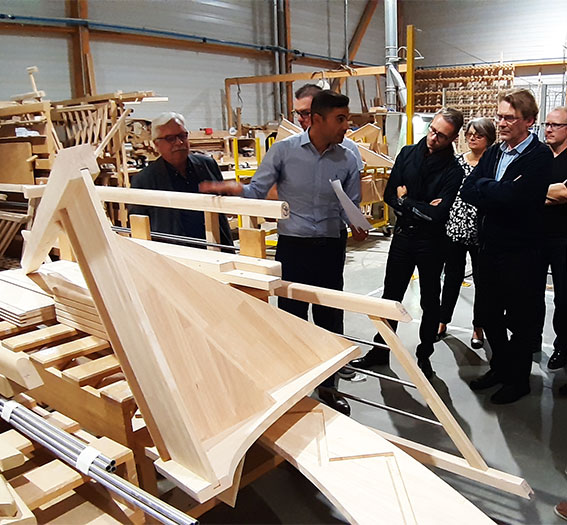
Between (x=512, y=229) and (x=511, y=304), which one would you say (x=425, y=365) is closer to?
(x=511, y=304)

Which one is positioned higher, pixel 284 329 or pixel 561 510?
pixel 284 329

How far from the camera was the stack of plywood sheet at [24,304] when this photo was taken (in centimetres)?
185

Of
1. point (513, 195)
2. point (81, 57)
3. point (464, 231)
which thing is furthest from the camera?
point (81, 57)

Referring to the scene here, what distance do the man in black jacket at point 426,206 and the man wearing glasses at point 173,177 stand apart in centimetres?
111

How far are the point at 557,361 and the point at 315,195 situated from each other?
2093mm

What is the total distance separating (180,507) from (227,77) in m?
10.2

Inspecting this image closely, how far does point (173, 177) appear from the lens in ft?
9.89

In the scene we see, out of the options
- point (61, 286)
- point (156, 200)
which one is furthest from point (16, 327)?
point (156, 200)

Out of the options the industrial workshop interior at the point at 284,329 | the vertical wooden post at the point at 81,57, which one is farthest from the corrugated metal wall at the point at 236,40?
the industrial workshop interior at the point at 284,329

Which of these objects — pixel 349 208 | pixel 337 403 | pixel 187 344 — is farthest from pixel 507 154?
pixel 187 344

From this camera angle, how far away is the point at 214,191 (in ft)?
8.68

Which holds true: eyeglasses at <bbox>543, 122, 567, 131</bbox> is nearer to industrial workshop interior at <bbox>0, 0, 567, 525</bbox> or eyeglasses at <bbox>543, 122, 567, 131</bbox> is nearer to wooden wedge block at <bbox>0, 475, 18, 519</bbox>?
industrial workshop interior at <bbox>0, 0, 567, 525</bbox>

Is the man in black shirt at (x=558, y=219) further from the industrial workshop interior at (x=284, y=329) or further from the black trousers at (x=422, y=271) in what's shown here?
the black trousers at (x=422, y=271)

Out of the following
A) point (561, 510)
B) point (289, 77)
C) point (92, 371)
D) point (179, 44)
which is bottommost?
point (561, 510)
